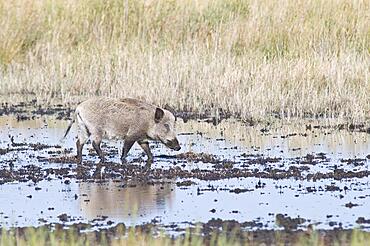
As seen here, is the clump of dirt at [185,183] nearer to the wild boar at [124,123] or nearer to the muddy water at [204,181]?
the muddy water at [204,181]

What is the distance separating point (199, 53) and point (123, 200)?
917cm

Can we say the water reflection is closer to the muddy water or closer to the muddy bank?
the muddy water

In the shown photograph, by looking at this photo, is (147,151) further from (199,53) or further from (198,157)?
(199,53)

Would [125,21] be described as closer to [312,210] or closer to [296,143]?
[296,143]

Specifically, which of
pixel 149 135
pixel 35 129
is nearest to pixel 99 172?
pixel 149 135

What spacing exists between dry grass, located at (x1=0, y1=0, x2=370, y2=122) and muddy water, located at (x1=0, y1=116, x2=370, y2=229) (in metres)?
1.90

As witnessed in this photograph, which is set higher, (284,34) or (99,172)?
(284,34)

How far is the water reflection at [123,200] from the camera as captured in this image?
9273 millimetres

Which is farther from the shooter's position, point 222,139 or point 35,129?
point 35,129

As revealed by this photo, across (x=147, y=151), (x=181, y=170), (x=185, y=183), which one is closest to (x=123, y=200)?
(x=185, y=183)

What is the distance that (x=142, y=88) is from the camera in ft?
56.2

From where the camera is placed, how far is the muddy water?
9.17 metres

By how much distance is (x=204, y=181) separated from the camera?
10.9m

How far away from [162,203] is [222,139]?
4.36 metres
